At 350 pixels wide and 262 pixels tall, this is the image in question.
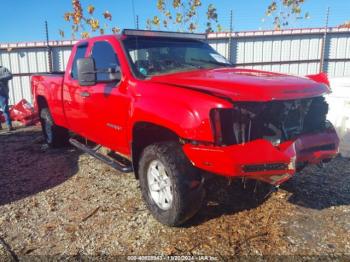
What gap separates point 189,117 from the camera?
2637 mm

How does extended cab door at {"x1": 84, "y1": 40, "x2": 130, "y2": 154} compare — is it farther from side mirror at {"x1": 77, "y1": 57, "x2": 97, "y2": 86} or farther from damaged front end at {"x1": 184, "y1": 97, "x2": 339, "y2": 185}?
damaged front end at {"x1": 184, "y1": 97, "x2": 339, "y2": 185}

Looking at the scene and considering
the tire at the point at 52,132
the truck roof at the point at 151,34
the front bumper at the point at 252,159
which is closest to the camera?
the front bumper at the point at 252,159

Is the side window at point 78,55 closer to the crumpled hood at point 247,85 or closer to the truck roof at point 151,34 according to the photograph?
the truck roof at point 151,34

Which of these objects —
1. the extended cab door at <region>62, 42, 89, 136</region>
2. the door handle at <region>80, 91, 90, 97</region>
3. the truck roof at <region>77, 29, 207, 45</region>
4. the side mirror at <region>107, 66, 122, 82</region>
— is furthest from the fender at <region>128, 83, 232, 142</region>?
the extended cab door at <region>62, 42, 89, 136</region>

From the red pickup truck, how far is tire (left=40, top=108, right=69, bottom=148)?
87.2 inches

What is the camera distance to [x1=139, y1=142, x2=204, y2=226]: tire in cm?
284

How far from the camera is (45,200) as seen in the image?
157 inches

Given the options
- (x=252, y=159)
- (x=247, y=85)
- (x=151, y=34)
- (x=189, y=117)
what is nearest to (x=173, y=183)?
(x=189, y=117)

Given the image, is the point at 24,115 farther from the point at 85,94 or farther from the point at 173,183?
the point at 173,183

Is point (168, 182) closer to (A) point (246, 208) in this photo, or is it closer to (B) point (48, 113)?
(A) point (246, 208)

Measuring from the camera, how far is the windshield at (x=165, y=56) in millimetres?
3615

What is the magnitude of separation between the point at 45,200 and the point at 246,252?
2558mm

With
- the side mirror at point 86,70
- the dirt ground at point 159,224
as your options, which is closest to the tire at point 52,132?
the dirt ground at point 159,224

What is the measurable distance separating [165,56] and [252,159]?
1859mm
